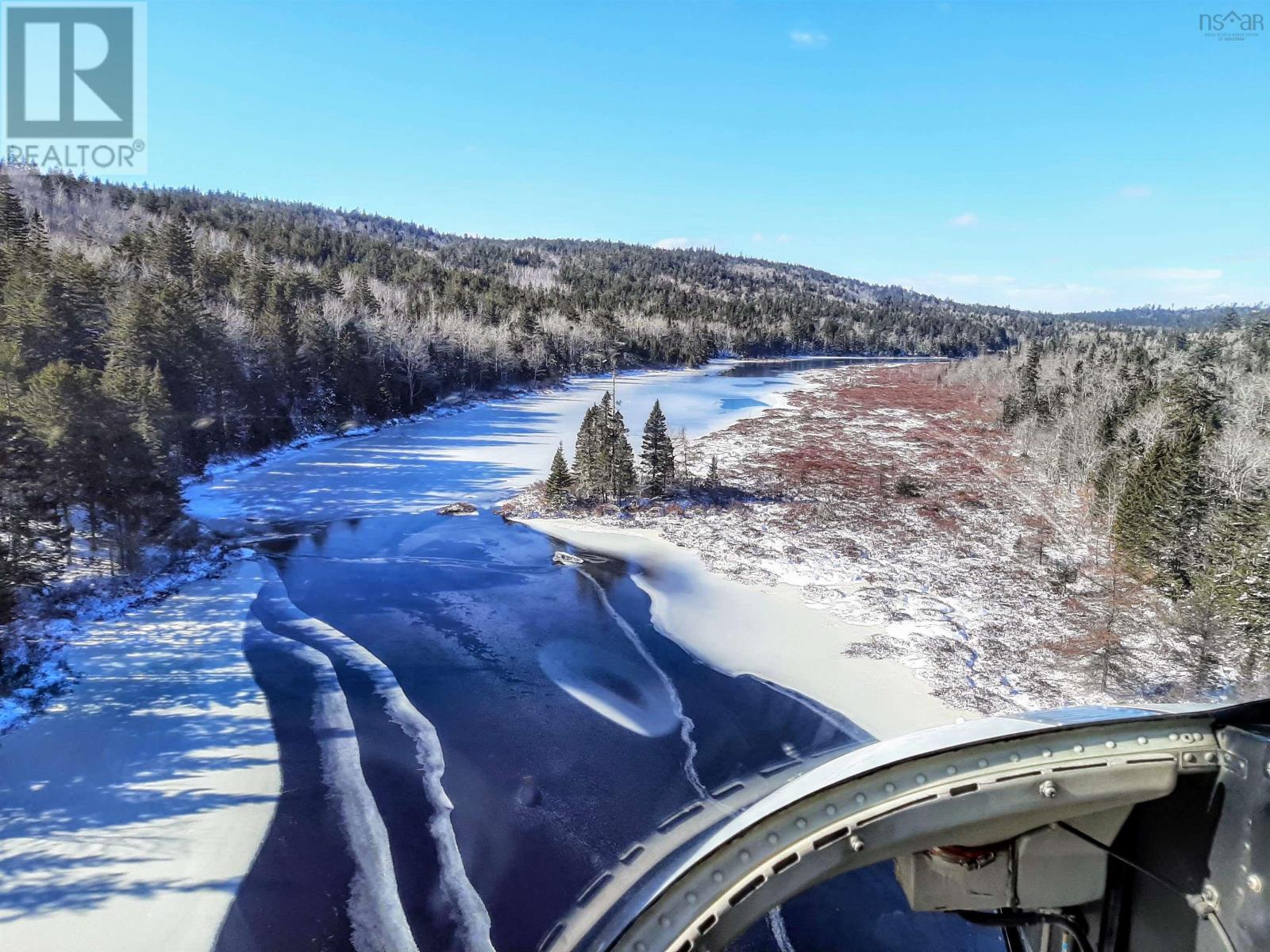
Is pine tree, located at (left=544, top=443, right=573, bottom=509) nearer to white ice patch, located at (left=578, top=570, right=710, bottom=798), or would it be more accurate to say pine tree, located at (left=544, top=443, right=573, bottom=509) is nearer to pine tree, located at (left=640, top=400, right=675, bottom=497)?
pine tree, located at (left=640, top=400, right=675, bottom=497)

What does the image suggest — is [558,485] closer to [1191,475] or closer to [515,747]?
[515,747]

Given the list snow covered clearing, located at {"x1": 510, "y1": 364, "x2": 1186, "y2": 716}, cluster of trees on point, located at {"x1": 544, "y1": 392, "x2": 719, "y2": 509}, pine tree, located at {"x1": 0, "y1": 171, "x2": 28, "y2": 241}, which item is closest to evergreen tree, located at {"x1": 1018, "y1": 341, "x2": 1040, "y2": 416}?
snow covered clearing, located at {"x1": 510, "y1": 364, "x2": 1186, "y2": 716}

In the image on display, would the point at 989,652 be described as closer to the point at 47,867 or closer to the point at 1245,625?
the point at 1245,625

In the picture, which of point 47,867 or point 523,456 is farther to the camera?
point 523,456

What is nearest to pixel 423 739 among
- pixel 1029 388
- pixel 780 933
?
pixel 780 933

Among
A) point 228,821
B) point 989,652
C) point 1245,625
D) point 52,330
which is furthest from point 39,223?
point 1245,625

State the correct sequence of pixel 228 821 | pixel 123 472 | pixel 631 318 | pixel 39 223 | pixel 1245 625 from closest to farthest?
pixel 228 821 < pixel 1245 625 < pixel 123 472 < pixel 39 223 < pixel 631 318
